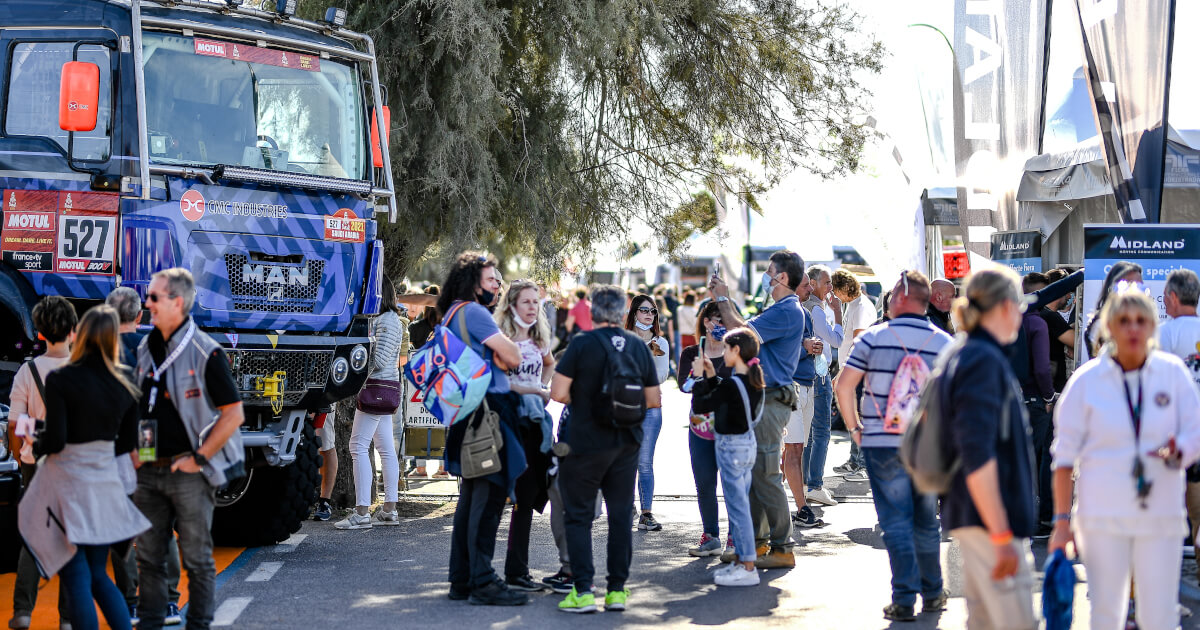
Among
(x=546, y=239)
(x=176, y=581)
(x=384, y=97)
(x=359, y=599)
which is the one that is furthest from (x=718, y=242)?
(x=176, y=581)

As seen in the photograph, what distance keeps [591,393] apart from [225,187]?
3.29 m

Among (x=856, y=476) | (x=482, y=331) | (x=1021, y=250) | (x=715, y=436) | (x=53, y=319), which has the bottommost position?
(x=856, y=476)

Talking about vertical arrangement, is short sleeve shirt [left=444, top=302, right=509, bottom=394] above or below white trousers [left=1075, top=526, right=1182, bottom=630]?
above

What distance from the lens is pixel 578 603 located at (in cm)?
714

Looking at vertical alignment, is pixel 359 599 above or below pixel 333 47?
Result: below

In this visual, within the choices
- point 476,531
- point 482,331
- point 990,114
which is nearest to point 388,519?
point 476,531

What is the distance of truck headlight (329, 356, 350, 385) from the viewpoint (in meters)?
9.31

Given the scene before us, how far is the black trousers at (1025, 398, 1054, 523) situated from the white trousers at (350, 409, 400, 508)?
4.92m

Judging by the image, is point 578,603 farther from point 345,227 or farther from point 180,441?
point 345,227

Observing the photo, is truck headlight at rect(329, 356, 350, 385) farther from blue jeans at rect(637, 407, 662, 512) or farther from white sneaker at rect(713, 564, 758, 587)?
white sneaker at rect(713, 564, 758, 587)

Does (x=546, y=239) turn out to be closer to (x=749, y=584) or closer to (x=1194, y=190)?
(x=749, y=584)

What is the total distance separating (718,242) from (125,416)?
302 inches

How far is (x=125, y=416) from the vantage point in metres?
5.84

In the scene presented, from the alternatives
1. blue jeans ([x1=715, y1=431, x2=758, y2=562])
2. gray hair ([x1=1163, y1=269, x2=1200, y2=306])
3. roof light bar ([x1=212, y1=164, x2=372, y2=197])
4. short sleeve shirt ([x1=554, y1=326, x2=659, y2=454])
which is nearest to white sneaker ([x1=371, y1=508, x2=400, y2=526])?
roof light bar ([x1=212, y1=164, x2=372, y2=197])
